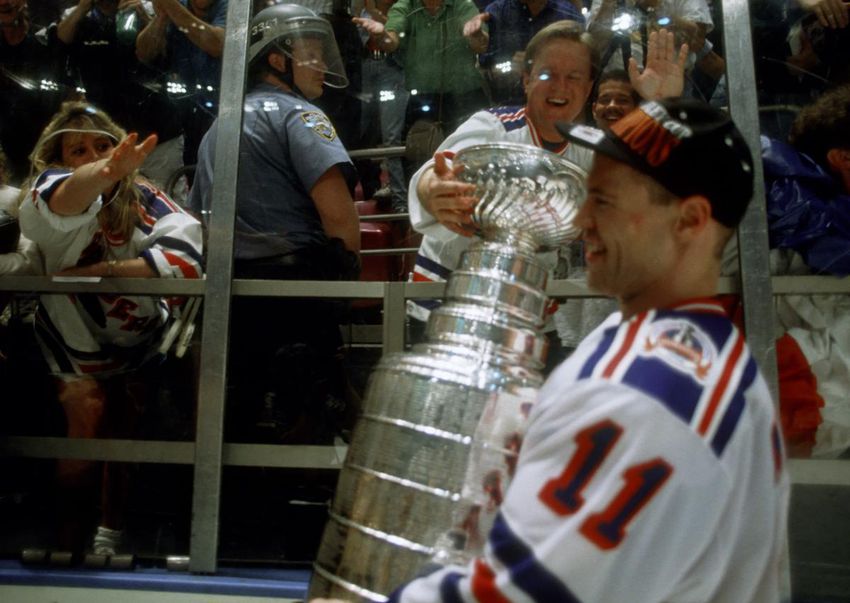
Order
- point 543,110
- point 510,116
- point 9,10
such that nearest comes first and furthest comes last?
1. point 543,110
2. point 510,116
3. point 9,10

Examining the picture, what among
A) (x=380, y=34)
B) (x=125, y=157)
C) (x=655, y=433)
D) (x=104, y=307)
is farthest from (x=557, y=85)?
(x=104, y=307)

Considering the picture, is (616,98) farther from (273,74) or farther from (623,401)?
(623,401)

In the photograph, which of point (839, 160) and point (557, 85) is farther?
point (839, 160)

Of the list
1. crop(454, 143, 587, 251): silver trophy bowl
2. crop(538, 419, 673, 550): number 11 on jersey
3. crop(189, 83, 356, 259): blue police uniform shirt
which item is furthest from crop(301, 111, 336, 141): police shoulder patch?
crop(538, 419, 673, 550): number 11 on jersey

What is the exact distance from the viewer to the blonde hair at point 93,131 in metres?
2.35

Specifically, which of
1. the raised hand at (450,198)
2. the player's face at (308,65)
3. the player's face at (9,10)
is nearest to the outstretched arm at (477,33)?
the player's face at (308,65)

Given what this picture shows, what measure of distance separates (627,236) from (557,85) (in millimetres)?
954

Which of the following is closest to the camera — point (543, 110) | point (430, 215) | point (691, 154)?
point (691, 154)

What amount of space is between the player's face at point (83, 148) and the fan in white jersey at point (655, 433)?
1678 mm

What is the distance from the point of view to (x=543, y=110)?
2.00 metres

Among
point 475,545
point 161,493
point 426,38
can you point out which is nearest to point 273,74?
point 426,38

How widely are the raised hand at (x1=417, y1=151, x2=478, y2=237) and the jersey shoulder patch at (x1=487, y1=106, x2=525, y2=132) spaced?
40cm

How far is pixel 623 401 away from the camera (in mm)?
991

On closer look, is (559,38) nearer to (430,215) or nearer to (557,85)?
(557,85)
